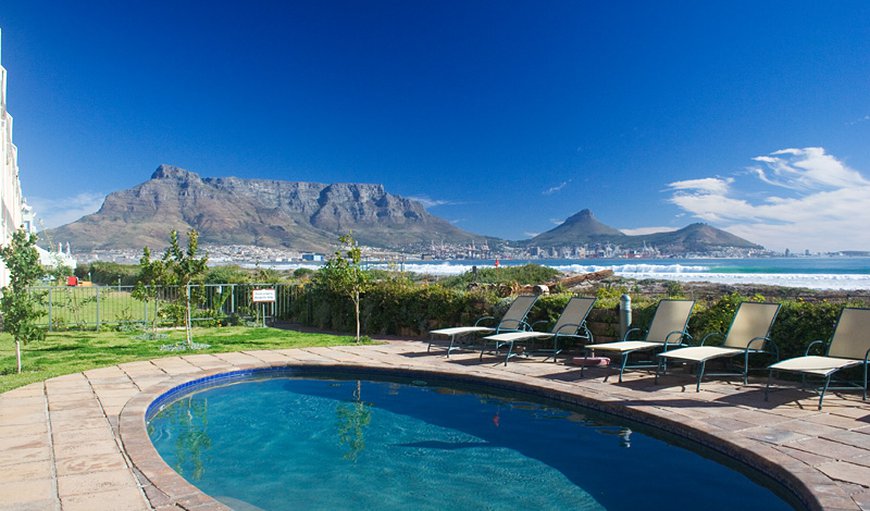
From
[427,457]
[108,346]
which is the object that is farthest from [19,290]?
[427,457]

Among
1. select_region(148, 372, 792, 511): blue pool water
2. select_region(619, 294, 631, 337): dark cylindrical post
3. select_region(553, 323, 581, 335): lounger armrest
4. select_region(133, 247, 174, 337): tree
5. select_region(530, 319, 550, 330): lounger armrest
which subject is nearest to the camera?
select_region(148, 372, 792, 511): blue pool water

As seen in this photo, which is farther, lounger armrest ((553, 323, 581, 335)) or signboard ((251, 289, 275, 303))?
signboard ((251, 289, 275, 303))

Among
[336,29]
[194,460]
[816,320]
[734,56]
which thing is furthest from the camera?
[336,29]

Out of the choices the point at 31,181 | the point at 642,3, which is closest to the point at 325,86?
the point at 31,181

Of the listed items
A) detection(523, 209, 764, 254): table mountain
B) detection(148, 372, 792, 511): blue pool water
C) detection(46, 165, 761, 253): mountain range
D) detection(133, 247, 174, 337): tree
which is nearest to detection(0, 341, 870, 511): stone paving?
detection(148, 372, 792, 511): blue pool water

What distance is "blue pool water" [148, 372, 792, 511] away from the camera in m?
3.82

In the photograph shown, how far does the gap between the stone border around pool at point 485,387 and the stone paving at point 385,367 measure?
1 centimetres

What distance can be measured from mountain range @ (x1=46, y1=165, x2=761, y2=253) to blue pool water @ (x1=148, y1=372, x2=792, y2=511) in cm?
7097

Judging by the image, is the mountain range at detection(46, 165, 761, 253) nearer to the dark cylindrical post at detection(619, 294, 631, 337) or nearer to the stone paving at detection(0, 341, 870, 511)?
the stone paving at detection(0, 341, 870, 511)

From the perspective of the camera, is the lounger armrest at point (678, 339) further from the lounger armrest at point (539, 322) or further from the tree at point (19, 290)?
the tree at point (19, 290)

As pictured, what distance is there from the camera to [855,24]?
50.6 feet

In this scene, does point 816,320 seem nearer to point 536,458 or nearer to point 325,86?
point 536,458

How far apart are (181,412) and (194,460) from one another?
1522 millimetres

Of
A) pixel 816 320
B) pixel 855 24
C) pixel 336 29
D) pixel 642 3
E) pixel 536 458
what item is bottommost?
pixel 536 458
